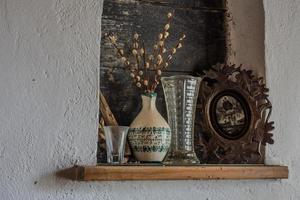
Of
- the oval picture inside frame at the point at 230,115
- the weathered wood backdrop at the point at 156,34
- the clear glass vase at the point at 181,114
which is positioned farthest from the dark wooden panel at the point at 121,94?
the oval picture inside frame at the point at 230,115

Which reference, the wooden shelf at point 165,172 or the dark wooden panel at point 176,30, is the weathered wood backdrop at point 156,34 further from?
the wooden shelf at point 165,172

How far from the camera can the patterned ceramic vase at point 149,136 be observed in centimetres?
144

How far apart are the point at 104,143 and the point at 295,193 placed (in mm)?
569

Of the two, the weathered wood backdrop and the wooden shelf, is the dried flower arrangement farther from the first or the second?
the wooden shelf

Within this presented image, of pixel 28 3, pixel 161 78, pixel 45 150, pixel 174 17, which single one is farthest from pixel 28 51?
pixel 174 17

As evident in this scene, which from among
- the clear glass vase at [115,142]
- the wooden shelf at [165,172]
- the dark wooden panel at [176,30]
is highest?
the dark wooden panel at [176,30]

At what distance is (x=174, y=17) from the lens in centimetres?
167

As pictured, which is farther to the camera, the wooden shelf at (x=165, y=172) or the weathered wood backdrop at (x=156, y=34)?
the weathered wood backdrop at (x=156, y=34)

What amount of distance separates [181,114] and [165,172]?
0.20 metres

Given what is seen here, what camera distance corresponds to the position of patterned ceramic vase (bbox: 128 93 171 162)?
144 cm

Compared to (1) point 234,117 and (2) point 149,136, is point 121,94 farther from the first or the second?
(1) point 234,117

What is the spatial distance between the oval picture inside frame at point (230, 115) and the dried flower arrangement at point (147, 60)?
0.59 ft

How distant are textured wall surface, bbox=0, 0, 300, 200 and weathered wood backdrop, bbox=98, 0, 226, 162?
0.14 m

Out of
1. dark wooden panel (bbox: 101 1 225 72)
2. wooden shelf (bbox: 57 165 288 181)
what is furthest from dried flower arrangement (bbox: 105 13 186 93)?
wooden shelf (bbox: 57 165 288 181)
